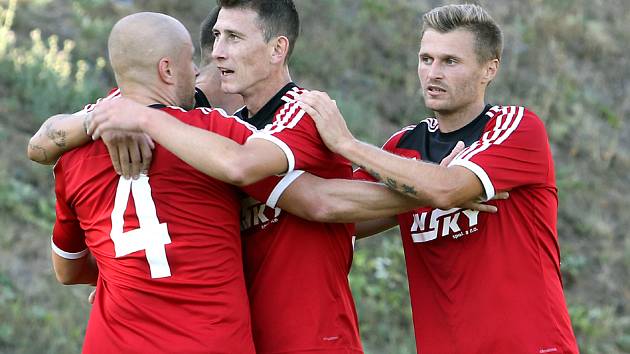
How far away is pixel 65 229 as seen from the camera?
482cm

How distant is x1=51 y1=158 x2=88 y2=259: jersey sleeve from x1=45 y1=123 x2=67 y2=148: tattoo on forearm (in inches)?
3.6

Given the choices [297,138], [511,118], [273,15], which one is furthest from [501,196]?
[273,15]

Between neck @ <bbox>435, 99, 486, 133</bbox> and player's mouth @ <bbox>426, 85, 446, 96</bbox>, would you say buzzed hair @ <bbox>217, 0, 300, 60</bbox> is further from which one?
neck @ <bbox>435, 99, 486, 133</bbox>

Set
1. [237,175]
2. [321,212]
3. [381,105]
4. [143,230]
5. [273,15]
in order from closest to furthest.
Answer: [237,175]
[143,230]
[321,212]
[273,15]
[381,105]

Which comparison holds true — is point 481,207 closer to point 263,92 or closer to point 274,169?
point 274,169

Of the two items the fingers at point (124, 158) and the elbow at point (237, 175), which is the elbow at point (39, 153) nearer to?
the fingers at point (124, 158)

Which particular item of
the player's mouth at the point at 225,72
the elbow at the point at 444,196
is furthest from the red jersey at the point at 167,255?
the elbow at the point at 444,196

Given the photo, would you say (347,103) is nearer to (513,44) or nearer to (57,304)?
(513,44)

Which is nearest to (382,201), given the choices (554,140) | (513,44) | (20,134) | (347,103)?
(20,134)

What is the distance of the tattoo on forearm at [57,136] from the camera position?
4.54m

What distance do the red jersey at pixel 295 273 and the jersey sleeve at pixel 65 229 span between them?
0.78m

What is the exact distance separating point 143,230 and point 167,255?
0.15 metres

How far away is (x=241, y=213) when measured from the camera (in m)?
4.77

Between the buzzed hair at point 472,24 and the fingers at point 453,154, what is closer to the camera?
the fingers at point 453,154
